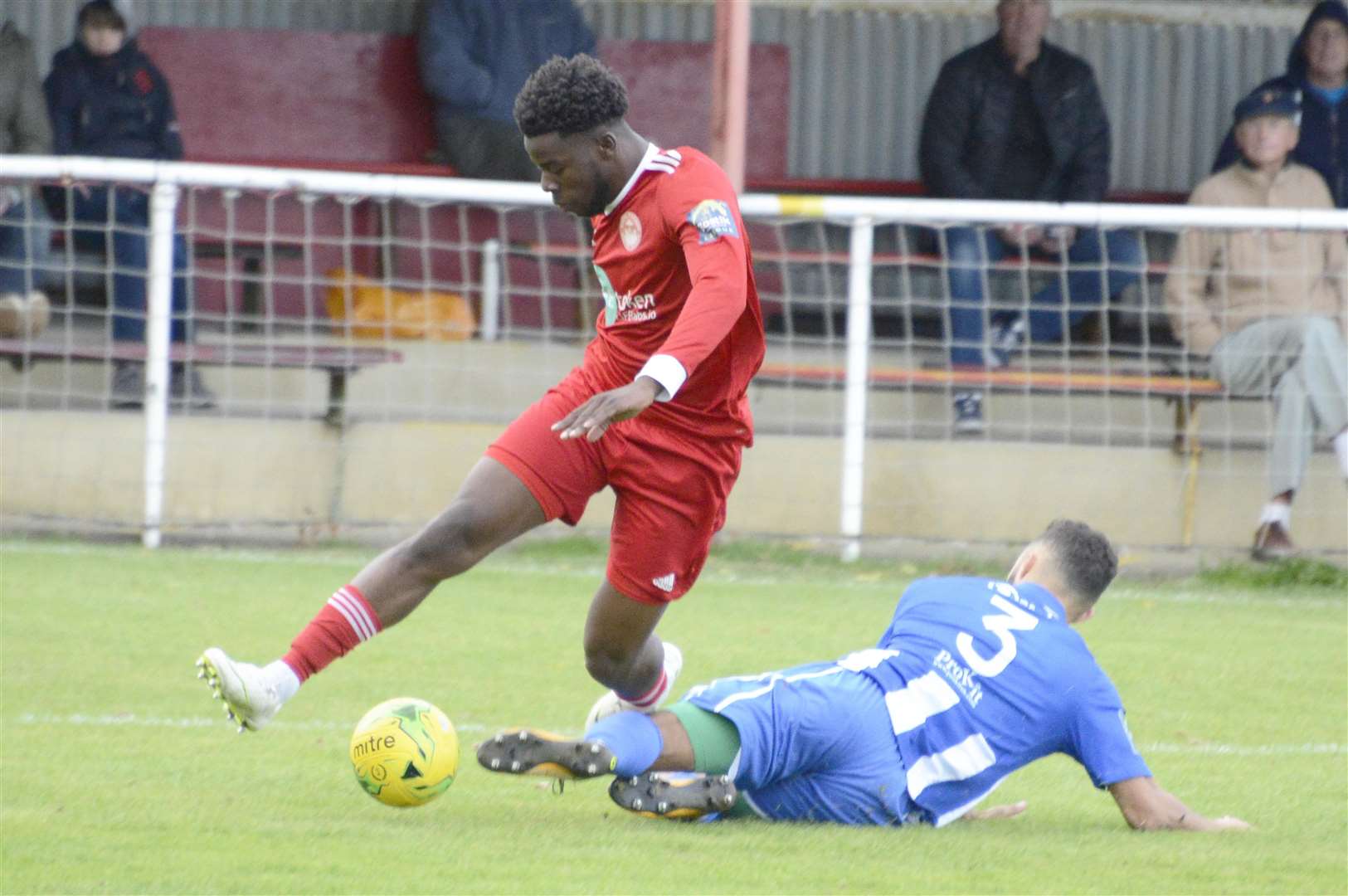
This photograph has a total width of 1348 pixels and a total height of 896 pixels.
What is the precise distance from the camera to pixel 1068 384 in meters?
9.73

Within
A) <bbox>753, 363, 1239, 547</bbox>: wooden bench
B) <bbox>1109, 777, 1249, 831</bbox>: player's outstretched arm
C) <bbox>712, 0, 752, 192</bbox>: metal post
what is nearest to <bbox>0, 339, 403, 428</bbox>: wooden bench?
<bbox>712, 0, 752, 192</bbox>: metal post

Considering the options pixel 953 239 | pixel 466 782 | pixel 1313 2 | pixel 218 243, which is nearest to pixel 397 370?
pixel 218 243

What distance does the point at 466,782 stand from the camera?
5176 millimetres

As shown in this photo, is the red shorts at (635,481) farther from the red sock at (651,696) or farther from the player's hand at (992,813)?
the player's hand at (992,813)

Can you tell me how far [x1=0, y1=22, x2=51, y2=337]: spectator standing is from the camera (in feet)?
31.5

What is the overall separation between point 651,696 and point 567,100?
156 centimetres

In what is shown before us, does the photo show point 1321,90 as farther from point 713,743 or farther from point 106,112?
point 713,743

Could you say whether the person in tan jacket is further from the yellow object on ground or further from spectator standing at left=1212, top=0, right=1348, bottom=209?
the yellow object on ground

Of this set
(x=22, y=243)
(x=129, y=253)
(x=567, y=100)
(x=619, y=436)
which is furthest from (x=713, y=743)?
(x=22, y=243)

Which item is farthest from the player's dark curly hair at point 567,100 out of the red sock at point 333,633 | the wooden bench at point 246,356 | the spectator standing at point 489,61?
the spectator standing at point 489,61

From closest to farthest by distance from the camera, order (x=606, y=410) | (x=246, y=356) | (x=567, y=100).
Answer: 1. (x=606, y=410)
2. (x=567, y=100)
3. (x=246, y=356)

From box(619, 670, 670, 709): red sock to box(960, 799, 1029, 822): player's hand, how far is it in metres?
0.86

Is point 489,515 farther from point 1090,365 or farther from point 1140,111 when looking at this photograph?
point 1140,111

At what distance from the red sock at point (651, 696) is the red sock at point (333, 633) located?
2.47ft
